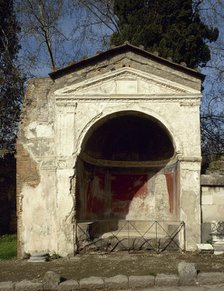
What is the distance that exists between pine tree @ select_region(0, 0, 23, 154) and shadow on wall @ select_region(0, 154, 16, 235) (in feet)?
2.11

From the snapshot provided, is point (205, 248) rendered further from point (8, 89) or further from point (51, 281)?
point (8, 89)

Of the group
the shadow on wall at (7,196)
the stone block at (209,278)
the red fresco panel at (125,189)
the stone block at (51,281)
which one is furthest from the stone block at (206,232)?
the shadow on wall at (7,196)

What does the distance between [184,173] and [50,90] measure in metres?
3.87

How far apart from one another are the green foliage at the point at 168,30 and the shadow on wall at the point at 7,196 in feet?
20.6

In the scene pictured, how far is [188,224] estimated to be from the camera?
32.1 ft

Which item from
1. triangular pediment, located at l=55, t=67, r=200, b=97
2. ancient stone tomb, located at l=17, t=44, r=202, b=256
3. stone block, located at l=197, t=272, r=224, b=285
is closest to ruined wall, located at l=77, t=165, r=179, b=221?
ancient stone tomb, located at l=17, t=44, r=202, b=256

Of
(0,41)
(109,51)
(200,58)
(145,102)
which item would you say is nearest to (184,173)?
(145,102)

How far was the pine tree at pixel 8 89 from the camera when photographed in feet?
54.1

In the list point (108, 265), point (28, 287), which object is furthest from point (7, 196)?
point (28, 287)

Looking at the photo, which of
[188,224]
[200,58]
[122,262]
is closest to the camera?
[122,262]

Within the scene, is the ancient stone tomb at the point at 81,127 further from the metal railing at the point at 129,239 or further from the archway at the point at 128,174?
the archway at the point at 128,174

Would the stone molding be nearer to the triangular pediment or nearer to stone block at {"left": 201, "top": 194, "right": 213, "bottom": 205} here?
stone block at {"left": 201, "top": 194, "right": 213, "bottom": 205}

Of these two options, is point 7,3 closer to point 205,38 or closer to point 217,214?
point 205,38

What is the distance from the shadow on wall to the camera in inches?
616
